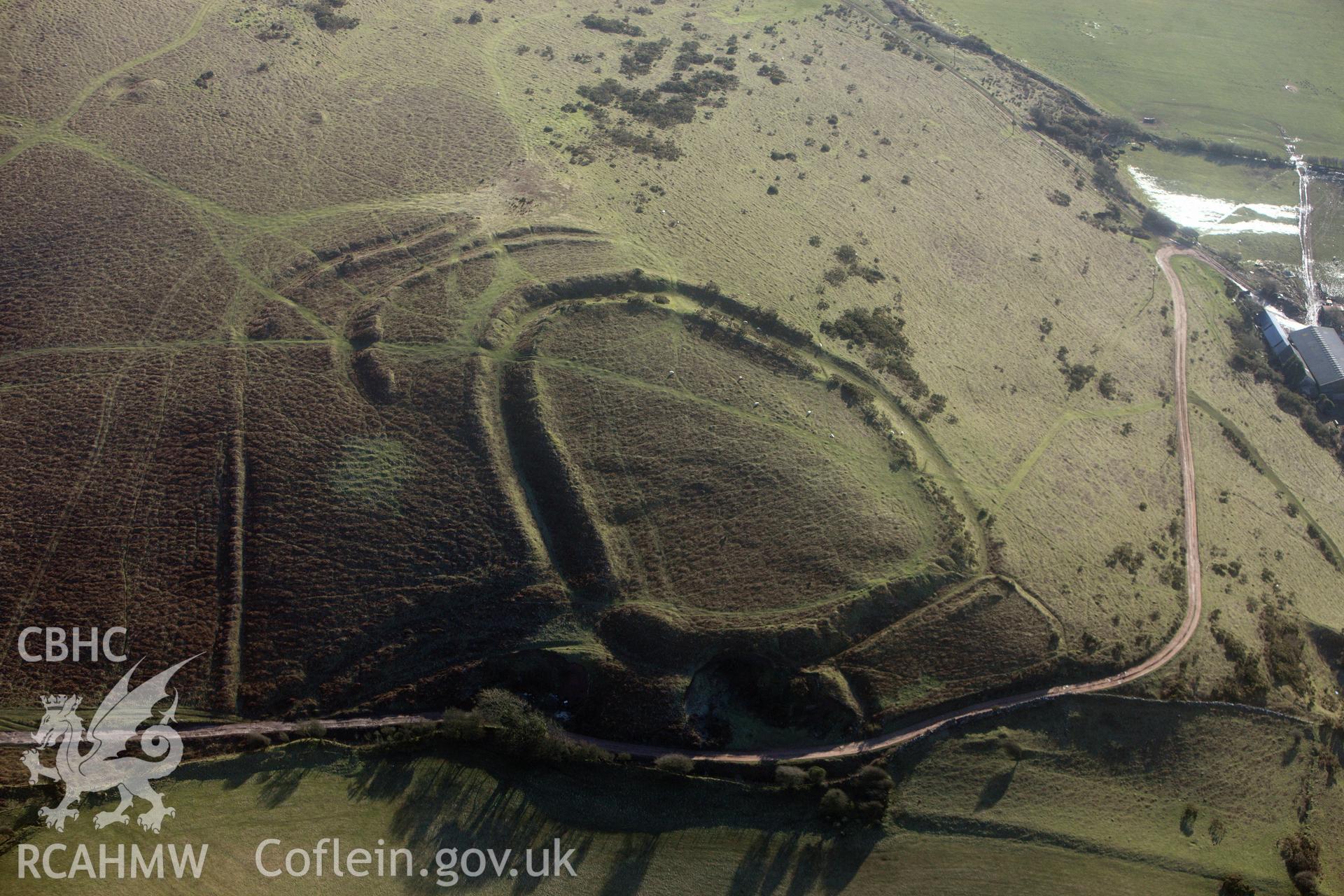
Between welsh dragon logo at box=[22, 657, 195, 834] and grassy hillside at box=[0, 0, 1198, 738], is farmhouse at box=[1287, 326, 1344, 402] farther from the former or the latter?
welsh dragon logo at box=[22, 657, 195, 834]

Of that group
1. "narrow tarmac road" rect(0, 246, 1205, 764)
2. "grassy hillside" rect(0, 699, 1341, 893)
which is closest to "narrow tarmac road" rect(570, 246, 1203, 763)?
"narrow tarmac road" rect(0, 246, 1205, 764)

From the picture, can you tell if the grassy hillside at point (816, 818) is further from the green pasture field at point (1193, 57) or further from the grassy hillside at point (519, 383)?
the green pasture field at point (1193, 57)

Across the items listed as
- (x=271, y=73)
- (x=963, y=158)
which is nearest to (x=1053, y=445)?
(x=963, y=158)

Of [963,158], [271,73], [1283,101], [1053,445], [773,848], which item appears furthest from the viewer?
[1283,101]

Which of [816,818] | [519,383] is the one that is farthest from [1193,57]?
[816,818]

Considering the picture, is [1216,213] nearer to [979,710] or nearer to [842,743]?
[979,710]

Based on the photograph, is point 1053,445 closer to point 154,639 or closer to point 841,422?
point 841,422
